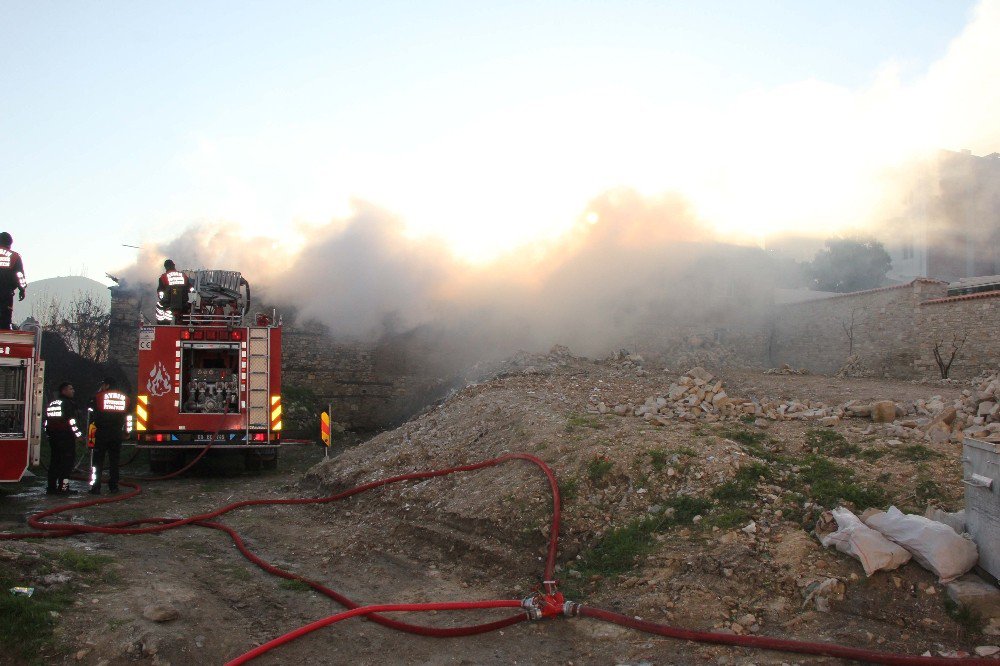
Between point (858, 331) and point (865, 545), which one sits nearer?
point (865, 545)

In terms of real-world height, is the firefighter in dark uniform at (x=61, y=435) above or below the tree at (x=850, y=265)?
below

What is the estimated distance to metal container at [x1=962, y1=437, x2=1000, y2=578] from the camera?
403 cm

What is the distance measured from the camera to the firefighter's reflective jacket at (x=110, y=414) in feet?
30.2

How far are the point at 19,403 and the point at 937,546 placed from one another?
30.5 ft

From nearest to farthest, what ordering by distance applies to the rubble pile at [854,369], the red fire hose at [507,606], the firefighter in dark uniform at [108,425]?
Answer: the red fire hose at [507,606]
the firefighter in dark uniform at [108,425]
the rubble pile at [854,369]

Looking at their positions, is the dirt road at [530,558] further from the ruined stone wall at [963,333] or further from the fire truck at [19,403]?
the ruined stone wall at [963,333]

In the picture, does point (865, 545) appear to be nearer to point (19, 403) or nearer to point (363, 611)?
point (363, 611)

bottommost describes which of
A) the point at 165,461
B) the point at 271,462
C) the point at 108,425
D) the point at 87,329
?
the point at 271,462

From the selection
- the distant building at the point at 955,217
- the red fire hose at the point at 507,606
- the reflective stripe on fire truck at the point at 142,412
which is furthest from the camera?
the distant building at the point at 955,217

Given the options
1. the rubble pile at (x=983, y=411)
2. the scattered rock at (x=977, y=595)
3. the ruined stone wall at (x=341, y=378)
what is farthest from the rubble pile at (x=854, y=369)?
the scattered rock at (x=977, y=595)

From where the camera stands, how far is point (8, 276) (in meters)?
8.95

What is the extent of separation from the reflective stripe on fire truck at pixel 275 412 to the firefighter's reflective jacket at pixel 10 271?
12.6 feet

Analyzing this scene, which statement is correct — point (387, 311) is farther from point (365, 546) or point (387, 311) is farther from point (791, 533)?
point (791, 533)

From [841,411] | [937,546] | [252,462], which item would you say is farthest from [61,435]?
[841,411]
